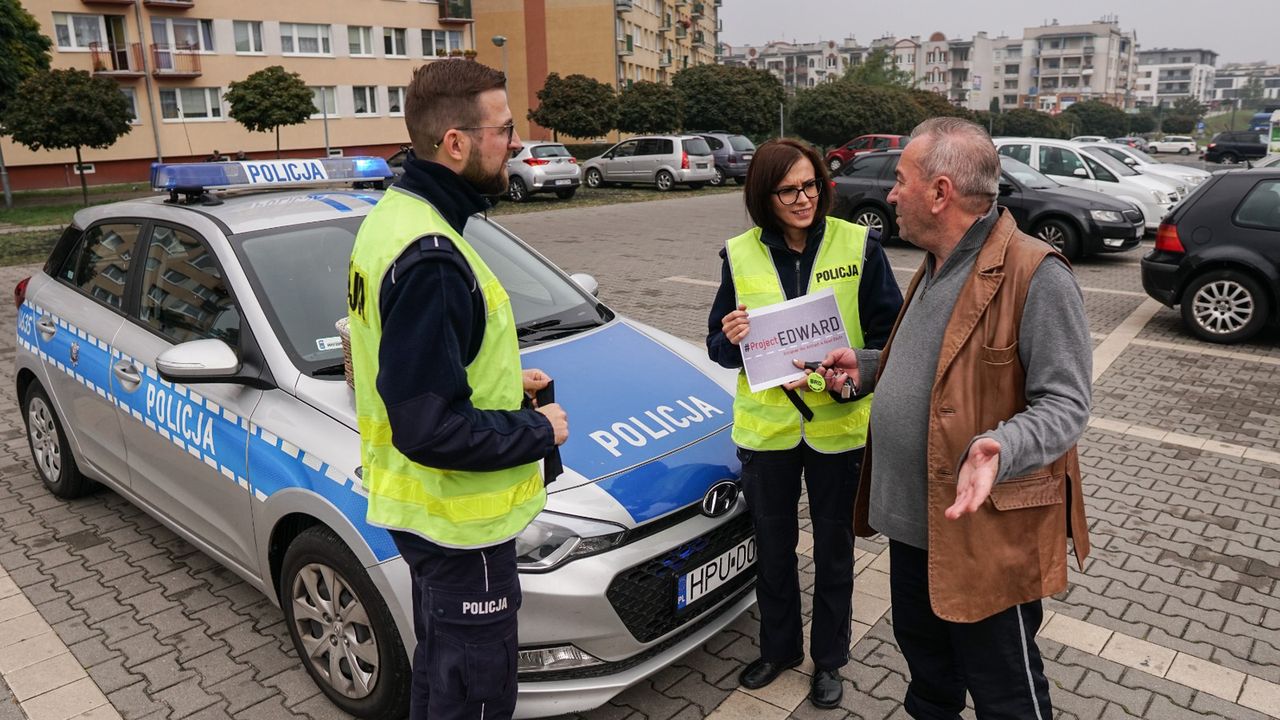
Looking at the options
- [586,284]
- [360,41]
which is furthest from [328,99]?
[586,284]

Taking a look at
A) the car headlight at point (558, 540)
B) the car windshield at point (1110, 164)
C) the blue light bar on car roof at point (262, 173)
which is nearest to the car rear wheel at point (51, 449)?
the blue light bar on car roof at point (262, 173)

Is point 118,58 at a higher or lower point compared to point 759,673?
higher

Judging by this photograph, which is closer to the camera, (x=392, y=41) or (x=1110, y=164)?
(x=1110, y=164)

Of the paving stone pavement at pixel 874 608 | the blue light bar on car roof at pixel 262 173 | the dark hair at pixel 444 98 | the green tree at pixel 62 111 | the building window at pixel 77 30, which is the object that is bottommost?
the paving stone pavement at pixel 874 608

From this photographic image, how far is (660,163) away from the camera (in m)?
26.9

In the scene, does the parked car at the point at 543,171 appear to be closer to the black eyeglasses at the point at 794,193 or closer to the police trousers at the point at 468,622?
the black eyeglasses at the point at 794,193

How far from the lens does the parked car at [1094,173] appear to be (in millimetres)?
14305

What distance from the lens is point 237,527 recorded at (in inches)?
131

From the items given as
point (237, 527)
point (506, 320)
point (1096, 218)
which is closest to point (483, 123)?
point (506, 320)

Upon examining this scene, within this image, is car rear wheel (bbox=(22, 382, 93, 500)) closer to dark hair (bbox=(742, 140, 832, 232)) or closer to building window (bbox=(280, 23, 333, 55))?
dark hair (bbox=(742, 140, 832, 232))

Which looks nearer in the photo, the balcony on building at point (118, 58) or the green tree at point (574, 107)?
the green tree at point (574, 107)

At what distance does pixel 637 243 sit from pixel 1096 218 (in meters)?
7.18

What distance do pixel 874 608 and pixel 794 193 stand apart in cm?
189

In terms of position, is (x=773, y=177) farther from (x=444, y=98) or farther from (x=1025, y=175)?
(x=1025, y=175)
